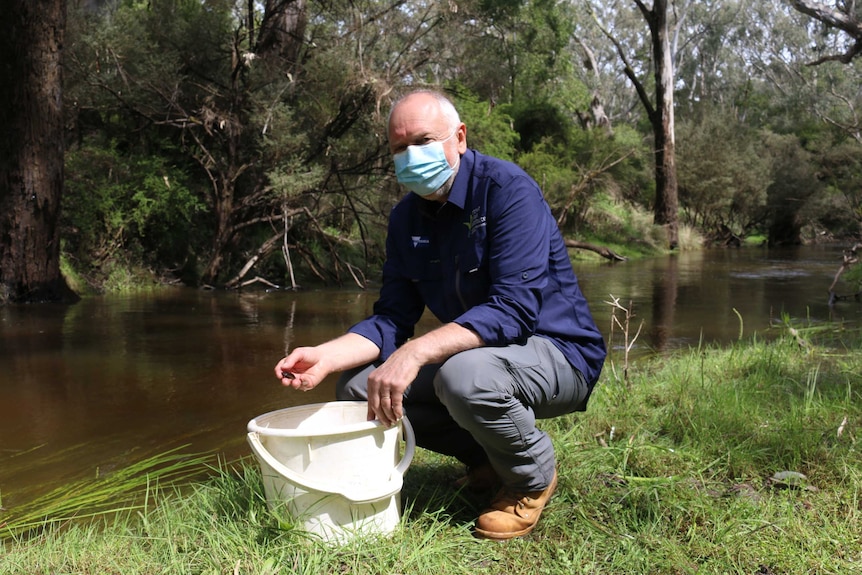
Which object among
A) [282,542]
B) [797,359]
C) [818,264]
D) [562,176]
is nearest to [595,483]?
[282,542]

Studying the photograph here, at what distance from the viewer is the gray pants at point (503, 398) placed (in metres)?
2.13

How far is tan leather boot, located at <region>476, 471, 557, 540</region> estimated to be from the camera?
7.31 feet

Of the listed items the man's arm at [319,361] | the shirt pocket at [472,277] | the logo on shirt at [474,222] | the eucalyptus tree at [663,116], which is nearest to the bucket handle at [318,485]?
the man's arm at [319,361]

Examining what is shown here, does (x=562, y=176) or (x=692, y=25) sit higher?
(x=692, y=25)

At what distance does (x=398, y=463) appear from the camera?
7.54ft

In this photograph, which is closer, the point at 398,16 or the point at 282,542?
the point at 282,542

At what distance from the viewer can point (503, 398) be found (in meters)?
2.14

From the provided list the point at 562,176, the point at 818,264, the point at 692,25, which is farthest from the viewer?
the point at 692,25

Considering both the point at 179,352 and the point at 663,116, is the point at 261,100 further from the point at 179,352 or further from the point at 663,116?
the point at 663,116

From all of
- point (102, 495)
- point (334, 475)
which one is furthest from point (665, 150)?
point (334, 475)

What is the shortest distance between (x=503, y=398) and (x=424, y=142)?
0.87 metres

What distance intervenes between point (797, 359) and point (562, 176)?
15.0 m

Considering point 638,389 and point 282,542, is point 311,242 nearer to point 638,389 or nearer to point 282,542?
point 638,389

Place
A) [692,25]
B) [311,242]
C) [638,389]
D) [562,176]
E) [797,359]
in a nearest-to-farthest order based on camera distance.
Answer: [638,389], [797,359], [311,242], [562,176], [692,25]
